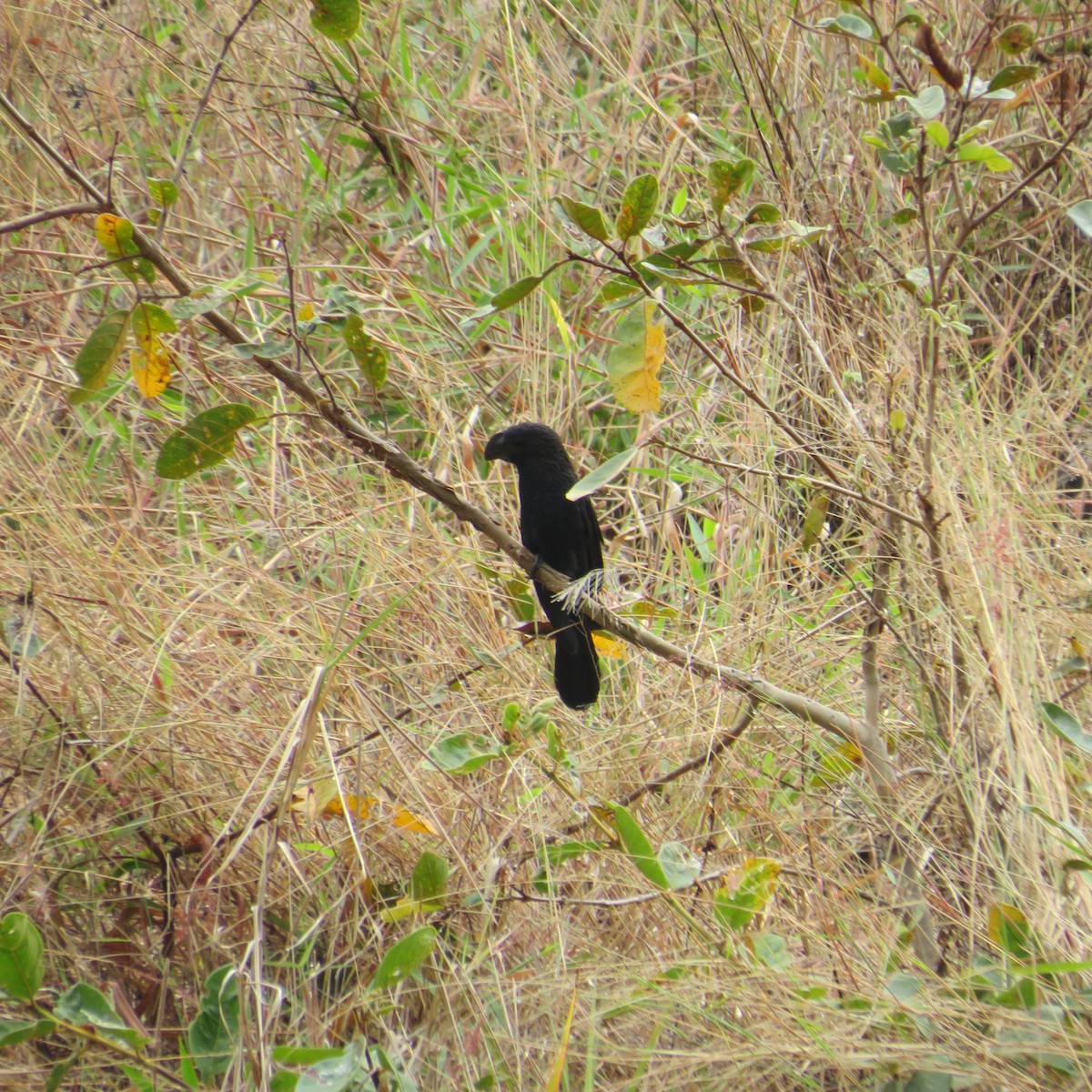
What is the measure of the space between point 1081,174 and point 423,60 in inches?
78.4

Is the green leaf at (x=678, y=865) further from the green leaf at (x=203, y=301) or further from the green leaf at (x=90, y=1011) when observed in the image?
the green leaf at (x=203, y=301)

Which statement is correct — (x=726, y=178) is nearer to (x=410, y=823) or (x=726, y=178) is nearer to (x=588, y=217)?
(x=588, y=217)

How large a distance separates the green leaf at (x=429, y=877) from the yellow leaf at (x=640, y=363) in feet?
2.32

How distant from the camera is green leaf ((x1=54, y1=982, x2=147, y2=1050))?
162 centimetres

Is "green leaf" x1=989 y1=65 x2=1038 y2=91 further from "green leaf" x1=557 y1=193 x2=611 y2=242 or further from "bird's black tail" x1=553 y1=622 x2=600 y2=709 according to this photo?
"bird's black tail" x1=553 y1=622 x2=600 y2=709

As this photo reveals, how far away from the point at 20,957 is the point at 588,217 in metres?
1.20

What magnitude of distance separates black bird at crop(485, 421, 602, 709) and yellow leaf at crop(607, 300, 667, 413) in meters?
0.95

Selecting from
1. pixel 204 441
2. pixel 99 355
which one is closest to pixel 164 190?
pixel 99 355

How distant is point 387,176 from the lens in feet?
12.6

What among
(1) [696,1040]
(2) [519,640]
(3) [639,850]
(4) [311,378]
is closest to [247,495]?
(4) [311,378]

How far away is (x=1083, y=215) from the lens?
175cm

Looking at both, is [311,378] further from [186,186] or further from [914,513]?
[914,513]

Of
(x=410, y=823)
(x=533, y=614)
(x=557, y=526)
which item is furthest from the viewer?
(x=557, y=526)

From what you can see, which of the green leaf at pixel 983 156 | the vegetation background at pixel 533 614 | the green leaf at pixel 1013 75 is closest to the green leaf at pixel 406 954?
the vegetation background at pixel 533 614
